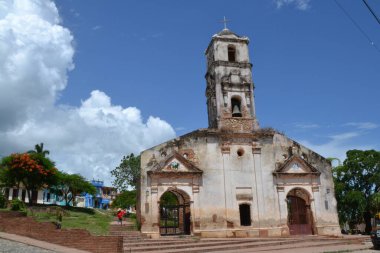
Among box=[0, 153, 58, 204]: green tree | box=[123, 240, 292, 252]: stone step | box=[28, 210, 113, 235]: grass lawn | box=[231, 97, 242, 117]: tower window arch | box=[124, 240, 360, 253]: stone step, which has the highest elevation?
box=[231, 97, 242, 117]: tower window arch

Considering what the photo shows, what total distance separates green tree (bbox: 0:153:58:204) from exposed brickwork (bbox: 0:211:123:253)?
2345 cm

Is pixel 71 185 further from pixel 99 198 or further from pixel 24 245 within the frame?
pixel 24 245

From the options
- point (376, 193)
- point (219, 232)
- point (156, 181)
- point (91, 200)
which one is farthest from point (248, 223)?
point (91, 200)

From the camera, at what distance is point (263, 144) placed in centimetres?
2345

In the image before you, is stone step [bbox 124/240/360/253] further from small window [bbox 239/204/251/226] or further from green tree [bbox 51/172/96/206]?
green tree [bbox 51/172/96/206]

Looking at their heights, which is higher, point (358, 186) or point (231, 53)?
point (231, 53)

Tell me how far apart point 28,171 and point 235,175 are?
25.2 m

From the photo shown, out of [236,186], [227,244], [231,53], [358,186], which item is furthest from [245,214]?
[358,186]

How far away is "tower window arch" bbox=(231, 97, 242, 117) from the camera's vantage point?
78.4 ft

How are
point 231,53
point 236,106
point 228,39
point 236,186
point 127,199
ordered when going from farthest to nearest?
point 127,199 < point 231,53 < point 228,39 < point 236,106 < point 236,186

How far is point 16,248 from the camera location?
13430mm

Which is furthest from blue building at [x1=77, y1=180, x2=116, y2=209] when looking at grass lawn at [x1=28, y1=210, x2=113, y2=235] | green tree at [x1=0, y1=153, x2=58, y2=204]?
grass lawn at [x1=28, y1=210, x2=113, y2=235]

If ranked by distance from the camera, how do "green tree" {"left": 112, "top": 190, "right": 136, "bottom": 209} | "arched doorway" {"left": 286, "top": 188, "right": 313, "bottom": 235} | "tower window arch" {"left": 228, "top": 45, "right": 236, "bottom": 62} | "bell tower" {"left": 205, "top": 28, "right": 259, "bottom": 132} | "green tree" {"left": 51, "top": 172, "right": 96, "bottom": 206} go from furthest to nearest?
"green tree" {"left": 51, "top": 172, "right": 96, "bottom": 206}, "green tree" {"left": 112, "top": 190, "right": 136, "bottom": 209}, "tower window arch" {"left": 228, "top": 45, "right": 236, "bottom": 62}, "bell tower" {"left": 205, "top": 28, "right": 259, "bottom": 132}, "arched doorway" {"left": 286, "top": 188, "right": 313, "bottom": 235}

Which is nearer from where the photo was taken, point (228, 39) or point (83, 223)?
point (83, 223)
